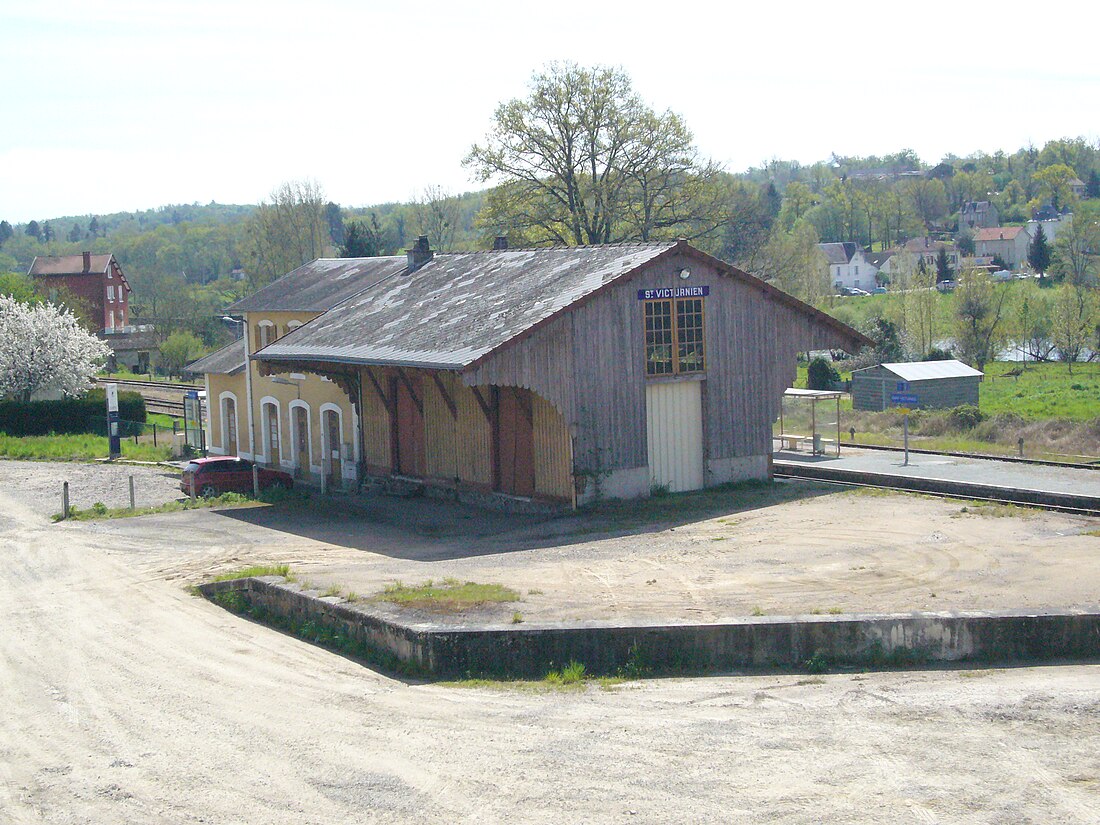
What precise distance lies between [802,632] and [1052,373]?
172 feet

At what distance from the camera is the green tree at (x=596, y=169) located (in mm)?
46125

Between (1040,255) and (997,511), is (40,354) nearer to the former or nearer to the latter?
(997,511)

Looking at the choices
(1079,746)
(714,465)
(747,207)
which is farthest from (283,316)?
(1079,746)

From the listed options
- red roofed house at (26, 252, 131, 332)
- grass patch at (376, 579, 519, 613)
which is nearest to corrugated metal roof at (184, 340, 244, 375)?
grass patch at (376, 579, 519, 613)

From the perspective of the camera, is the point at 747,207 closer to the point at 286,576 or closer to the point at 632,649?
the point at 286,576

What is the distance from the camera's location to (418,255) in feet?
101

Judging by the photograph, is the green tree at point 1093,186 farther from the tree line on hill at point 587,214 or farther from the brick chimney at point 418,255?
the brick chimney at point 418,255

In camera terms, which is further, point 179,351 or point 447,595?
point 179,351

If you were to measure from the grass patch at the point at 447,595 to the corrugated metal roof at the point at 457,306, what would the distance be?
20.3ft

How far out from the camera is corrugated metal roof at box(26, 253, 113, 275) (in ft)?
310

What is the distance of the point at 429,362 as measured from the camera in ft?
70.2

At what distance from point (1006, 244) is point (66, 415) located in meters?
126

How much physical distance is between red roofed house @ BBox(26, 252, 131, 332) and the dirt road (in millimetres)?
86126

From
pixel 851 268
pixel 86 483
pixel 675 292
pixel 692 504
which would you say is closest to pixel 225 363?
pixel 86 483
